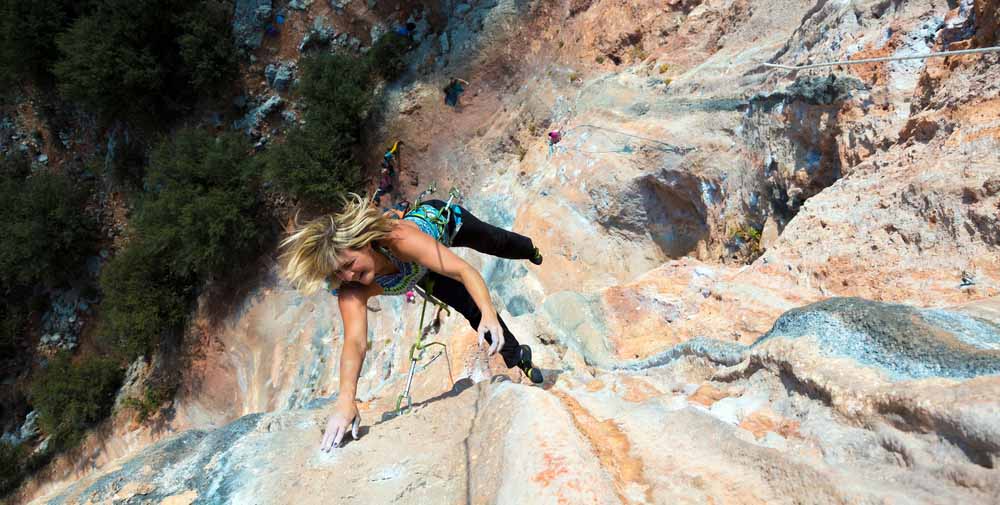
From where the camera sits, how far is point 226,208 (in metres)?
9.54

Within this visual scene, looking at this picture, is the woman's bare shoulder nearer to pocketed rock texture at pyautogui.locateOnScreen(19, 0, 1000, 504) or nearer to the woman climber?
the woman climber

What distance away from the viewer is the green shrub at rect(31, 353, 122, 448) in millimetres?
10359

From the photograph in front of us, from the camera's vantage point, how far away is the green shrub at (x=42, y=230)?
11.3 meters

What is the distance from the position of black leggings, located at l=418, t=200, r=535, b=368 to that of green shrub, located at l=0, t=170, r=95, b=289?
1203cm

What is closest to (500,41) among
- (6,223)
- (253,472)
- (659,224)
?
(659,224)

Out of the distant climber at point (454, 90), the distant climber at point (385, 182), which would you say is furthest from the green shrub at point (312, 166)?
the distant climber at point (454, 90)

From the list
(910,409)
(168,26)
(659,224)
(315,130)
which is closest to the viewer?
(910,409)

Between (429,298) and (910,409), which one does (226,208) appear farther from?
(910,409)

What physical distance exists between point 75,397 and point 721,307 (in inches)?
464

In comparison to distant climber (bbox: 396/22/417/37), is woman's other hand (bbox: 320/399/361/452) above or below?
below

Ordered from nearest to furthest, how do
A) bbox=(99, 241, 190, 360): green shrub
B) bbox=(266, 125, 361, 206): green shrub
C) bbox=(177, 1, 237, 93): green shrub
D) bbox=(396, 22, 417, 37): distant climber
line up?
bbox=(266, 125, 361, 206): green shrub
bbox=(396, 22, 417, 37): distant climber
bbox=(99, 241, 190, 360): green shrub
bbox=(177, 1, 237, 93): green shrub

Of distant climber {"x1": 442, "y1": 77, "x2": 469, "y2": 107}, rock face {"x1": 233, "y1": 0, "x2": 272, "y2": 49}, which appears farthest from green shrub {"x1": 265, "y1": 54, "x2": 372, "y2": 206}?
rock face {"x1": 233, "y1": 0, "x2": 272, "y2": 49}

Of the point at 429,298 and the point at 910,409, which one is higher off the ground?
the point at 429,298

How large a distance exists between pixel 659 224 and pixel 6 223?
1326cm
